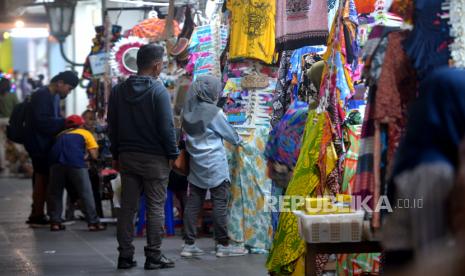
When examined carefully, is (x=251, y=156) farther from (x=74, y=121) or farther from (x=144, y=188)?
(x=74, y=121)

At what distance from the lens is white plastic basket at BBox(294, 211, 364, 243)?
6.32m

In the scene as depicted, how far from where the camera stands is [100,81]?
50.1 ft

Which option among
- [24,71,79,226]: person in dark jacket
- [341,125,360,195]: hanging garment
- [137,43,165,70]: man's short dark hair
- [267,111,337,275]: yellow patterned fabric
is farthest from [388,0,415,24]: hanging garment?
[24,71,79,226]: person in dark jacket

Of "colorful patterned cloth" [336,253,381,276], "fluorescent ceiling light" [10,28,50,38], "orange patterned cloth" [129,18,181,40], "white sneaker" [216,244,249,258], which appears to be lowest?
"white sneaker" [216,244,249,258]

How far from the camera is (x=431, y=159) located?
3.67 metres

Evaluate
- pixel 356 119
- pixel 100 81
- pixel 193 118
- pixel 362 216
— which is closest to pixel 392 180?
pixel 362 216

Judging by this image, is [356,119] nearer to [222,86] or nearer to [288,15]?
[288,15]

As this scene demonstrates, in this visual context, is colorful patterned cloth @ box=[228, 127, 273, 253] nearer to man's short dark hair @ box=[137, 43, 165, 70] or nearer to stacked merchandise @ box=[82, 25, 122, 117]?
man's short dark hair @ box=[137, 43, 165, 70]

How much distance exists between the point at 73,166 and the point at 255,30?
3452 millimetres

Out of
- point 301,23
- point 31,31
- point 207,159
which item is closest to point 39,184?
point 207,159

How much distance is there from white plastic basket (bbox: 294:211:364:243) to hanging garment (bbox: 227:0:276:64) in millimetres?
4352

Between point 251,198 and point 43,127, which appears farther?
point 43,127

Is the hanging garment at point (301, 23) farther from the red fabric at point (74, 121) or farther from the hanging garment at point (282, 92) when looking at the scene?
the red fabric at point (74, 121)

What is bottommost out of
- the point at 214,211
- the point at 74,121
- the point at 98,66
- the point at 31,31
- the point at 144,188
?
the point at 214,211
